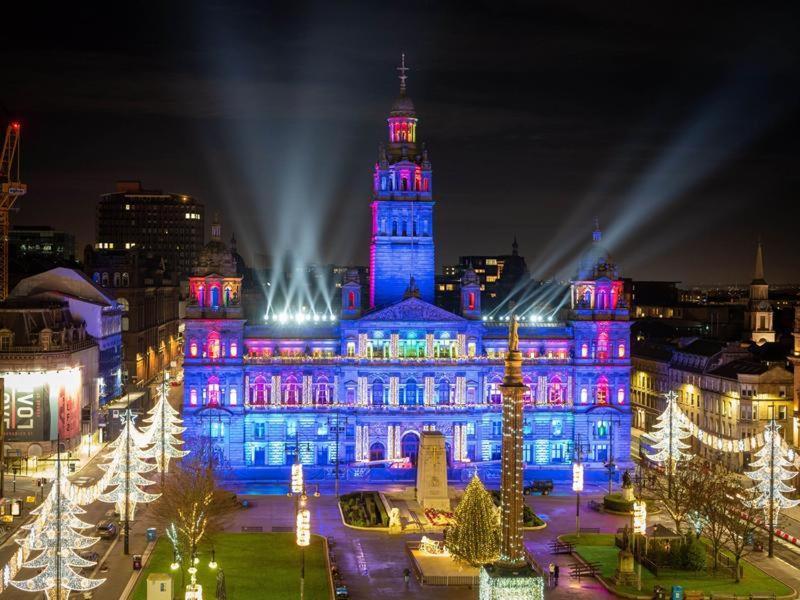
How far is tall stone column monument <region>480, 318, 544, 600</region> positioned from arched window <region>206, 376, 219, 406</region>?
223 feet

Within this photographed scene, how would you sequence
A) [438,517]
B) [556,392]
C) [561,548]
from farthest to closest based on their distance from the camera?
[556,392] → [438,517] → [561,548]

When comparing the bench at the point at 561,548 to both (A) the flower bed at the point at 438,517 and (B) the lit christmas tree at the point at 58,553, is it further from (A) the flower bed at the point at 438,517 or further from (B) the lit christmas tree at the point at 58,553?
(B) the lit christmas tree at the point at 58,553

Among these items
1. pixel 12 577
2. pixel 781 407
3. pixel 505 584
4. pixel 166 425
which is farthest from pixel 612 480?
pixel 12 577

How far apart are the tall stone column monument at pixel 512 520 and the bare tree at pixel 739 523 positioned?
22.4m

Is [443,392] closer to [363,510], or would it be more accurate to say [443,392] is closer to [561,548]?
[363,510]

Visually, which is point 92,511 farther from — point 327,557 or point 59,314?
point 59,314

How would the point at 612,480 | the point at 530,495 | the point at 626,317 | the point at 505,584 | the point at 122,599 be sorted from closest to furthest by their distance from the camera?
the point at 505,584, the point at 122,599, the point at 530,495, the point at 612,480, the point at 626,317

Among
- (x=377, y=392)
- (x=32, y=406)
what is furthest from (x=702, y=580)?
(x=32, y=406)

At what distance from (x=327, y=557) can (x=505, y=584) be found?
83.4ft

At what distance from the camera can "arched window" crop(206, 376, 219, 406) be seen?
447ft

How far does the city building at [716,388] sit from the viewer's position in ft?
447

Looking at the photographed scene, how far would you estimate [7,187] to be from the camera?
16250 centimetres

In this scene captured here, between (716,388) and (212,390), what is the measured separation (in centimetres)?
6086

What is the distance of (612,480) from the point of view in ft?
433
